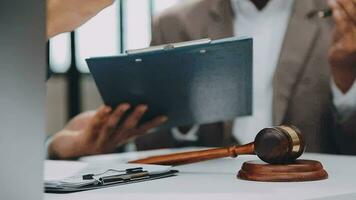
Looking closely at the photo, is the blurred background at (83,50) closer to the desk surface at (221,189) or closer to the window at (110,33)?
the window at (110,33)

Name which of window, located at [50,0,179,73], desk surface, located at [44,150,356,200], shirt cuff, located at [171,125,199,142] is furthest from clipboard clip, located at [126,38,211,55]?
window, located at [50,0,179,73]

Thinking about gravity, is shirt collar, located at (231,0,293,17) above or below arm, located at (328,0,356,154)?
above

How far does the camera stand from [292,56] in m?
1.96

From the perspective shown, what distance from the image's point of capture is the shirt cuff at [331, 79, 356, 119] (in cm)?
185

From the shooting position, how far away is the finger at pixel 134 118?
168 centimetres

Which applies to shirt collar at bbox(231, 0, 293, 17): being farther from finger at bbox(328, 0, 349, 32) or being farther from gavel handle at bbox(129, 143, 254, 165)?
gavel handle at bbox(129, 143, 254, 165)

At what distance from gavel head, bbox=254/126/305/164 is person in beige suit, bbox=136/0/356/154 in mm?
825

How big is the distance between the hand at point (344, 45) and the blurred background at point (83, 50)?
1883 millimetres

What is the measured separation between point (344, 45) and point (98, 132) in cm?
80

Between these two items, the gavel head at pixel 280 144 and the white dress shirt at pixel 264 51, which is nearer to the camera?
the gavel head at pixel 280 144

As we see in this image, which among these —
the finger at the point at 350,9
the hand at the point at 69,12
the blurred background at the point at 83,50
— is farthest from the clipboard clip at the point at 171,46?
the blurred background at the point at 83,50

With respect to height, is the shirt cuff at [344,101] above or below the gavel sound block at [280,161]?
above

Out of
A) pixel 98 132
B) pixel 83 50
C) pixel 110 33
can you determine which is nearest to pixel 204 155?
pixel 98 132

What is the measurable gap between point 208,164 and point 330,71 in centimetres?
68
